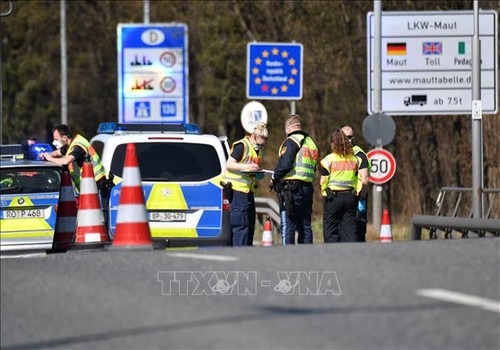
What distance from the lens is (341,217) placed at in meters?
16.6

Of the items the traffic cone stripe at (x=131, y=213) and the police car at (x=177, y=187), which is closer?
the traffic cone stripe at (x=131, y=213)

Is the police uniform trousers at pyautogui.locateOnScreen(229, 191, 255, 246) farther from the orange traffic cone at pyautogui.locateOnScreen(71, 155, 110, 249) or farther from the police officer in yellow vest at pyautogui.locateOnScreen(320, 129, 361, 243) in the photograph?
the orange traffic cone at pyautogui.locateOnScreen(71, 155, 110, 249)

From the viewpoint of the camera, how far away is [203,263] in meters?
9.99

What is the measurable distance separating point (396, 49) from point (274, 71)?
94.0 inches

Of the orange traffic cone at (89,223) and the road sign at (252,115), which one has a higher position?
the road sign at (252,115)

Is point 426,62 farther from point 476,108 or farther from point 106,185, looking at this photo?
point 106,185

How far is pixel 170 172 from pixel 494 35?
12.1 meters

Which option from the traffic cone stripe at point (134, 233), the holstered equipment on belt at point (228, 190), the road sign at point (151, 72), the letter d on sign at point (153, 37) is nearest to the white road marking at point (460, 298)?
the traffic cone stripe at point (134, 233)

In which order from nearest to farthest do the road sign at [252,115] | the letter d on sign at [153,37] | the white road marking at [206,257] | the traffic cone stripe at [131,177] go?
1. the white road marking at [206,257]
2. the traffic cone stripe at [131,177]
3. the road sign at [252,115]
4. the letter d on sign at [153,37]

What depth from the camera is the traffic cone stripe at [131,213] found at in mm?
12022

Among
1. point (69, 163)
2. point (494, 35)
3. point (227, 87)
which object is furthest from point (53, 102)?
point (69, 163)

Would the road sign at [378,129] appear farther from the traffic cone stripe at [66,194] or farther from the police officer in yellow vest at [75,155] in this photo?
the traffic cone stripe at [66,194]

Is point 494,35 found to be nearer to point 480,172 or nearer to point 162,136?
point 480,172

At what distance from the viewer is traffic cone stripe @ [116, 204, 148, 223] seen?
12.0m
